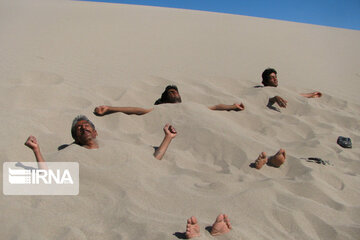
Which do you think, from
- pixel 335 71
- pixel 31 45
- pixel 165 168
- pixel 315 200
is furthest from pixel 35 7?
pixel 315 200

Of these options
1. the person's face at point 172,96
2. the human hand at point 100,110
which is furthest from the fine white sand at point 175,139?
the person's face at point 172,96

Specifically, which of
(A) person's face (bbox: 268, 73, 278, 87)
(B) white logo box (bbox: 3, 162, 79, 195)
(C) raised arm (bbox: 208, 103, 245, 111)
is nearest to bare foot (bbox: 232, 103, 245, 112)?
(C) raised arm (bbox: 208, 103, 245, 111)

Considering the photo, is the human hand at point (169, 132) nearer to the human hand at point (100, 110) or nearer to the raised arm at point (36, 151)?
Result: the human hand at point (100, 110)

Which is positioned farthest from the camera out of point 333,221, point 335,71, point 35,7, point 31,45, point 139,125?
point 35,7

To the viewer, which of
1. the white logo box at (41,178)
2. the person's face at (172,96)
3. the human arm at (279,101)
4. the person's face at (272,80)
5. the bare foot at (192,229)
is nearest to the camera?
the bare foot at (192,229)

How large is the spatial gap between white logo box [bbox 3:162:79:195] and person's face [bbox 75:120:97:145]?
0.38m

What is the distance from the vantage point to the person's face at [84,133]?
2.94 meters

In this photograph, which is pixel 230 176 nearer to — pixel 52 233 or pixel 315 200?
pixel 315 200

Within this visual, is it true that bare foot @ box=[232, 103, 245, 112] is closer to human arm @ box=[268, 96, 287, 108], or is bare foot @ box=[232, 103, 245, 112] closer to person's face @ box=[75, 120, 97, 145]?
human arm @ box=[268, 96, 287, 108]

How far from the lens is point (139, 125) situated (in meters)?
3.76

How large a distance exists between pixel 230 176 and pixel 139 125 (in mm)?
1392

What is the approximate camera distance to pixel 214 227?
1887 millimetres

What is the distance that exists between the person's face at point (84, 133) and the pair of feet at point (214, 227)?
1404 mm

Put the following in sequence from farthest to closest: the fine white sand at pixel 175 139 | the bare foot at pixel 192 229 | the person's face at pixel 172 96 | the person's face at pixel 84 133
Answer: the person's face at pixel 172 96 → the person's face at pixel 84 133 → the fine white sand at pixel 175 139 → the bare foot at pixel 192 229
